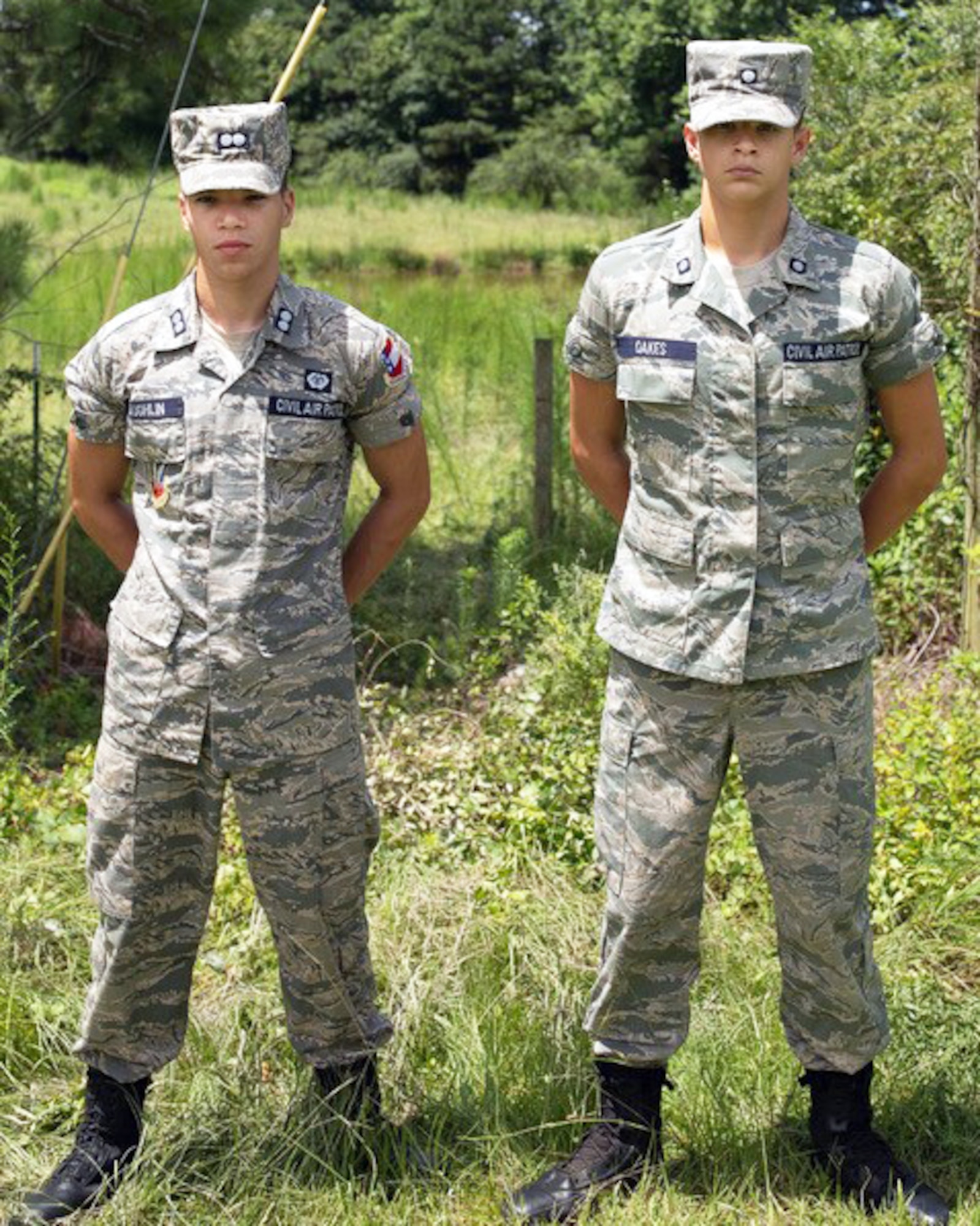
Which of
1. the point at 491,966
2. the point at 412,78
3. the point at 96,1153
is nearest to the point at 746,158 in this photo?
the point at 491,966

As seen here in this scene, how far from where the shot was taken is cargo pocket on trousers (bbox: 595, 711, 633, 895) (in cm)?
304

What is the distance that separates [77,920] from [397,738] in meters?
1.32

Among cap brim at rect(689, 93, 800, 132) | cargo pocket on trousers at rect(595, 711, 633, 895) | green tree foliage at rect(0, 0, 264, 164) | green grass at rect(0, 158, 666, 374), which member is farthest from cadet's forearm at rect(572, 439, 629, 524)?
green grass at rect(0, 158, 666, 374)

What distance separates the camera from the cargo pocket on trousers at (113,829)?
3012 millimetres

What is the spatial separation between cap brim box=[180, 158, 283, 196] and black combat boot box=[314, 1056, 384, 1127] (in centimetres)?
161

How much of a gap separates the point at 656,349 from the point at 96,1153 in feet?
5.87

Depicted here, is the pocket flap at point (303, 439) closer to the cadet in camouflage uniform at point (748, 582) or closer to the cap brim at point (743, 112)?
the cadet in camouflage uniform at point (748, 582)

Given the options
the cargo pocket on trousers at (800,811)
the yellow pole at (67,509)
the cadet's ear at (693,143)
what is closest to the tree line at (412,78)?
the yellow pole at (67,509)

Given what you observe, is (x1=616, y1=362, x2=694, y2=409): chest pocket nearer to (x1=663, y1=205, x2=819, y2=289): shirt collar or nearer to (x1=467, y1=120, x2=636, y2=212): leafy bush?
(x1=663, y1=205, x2=819, y2=289): shirt collar

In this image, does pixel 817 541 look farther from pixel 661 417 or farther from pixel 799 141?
pixel 799 141

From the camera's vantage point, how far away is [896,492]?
308 cm

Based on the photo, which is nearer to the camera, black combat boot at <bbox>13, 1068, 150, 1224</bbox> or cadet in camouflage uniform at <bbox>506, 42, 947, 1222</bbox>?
cadet in camouflage uniform at <bbox>506, 42, 947, 1222</bbox>

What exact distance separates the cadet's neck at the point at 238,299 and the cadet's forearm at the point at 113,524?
452 mm

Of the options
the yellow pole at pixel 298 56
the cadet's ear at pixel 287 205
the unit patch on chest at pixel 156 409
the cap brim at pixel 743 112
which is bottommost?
the unit patch on chest at pixel 156 409
